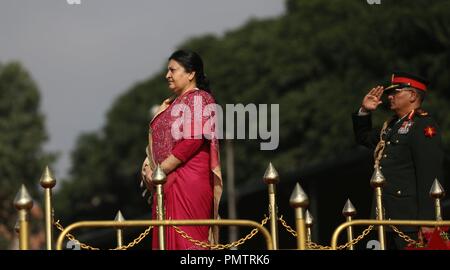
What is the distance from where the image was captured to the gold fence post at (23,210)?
10.4m

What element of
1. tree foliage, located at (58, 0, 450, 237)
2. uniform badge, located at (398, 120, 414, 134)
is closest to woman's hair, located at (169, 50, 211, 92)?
Answer: uniform badge, located at (398, 120, 414, 134)

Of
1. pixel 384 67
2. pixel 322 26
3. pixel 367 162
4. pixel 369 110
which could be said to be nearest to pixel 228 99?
pixel 322 26

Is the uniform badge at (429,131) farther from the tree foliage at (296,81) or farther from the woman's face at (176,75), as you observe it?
the tree foliage at (296,81)

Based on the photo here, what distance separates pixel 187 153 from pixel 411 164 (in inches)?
77.9

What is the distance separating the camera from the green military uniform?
41.7ft

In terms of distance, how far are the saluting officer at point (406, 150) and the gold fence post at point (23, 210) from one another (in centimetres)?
352

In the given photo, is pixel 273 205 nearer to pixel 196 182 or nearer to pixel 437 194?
pixel 196 182

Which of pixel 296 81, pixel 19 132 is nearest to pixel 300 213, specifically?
pixel 296 81

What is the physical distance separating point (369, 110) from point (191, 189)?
70.2 inches

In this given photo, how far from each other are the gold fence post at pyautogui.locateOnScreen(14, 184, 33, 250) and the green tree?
151ft

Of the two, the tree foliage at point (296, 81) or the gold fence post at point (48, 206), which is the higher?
the tree foliage at point (296, 81)

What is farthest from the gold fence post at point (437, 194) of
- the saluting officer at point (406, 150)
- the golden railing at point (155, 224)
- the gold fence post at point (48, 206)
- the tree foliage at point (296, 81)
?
the tree foliage at point (296, 81)

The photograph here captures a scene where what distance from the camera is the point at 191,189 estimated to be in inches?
495

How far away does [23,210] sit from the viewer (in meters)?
10.4
